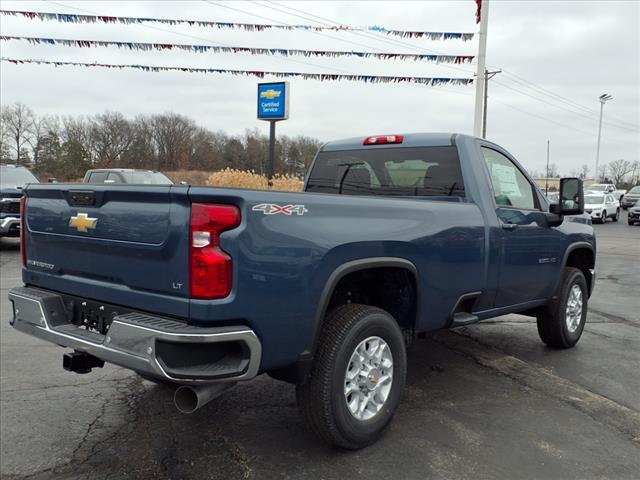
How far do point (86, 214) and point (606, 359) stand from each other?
4.76 meters

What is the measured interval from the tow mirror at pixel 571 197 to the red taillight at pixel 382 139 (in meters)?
1.57

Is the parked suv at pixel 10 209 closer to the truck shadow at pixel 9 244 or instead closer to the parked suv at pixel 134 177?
the truck shadow at pixel 9 244

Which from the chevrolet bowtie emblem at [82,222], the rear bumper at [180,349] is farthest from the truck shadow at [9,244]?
the rear bumper at [180,349]

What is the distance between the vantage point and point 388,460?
10.4ft

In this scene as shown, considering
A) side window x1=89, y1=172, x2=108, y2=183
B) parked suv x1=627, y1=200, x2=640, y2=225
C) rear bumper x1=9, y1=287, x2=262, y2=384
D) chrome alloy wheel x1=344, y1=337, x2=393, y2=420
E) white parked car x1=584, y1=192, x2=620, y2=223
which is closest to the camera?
rear bumper x1=9, y1=287, x2=262, y2=384

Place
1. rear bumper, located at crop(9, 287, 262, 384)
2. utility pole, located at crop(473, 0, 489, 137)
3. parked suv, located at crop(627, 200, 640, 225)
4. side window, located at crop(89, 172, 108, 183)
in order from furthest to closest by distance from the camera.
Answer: parked suv, located at crop(627, 200, 640, 225)
side window, located at crop(89, 172, 108, 183)
utility pole, located at crop(473, 0, 489, 137)
rear bumper, located at crop(9, 287, 262, 384)

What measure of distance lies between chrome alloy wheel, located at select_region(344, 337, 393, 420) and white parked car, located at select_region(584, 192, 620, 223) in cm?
2659

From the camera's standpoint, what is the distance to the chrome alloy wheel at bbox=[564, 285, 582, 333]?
5445 millimetres

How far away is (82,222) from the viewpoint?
3.06m

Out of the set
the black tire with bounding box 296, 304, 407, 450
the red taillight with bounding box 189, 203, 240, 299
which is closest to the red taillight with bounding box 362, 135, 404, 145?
the black tire with bounding box 296, 304, 407, 450

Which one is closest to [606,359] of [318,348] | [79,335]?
[318,348]

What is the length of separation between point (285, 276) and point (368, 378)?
98 centimetres

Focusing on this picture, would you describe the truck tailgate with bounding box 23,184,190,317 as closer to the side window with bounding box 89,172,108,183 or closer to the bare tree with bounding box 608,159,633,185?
the side window with bounding box 89,172,108,183

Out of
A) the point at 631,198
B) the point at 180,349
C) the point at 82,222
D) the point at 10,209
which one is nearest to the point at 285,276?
the point at 180,349
